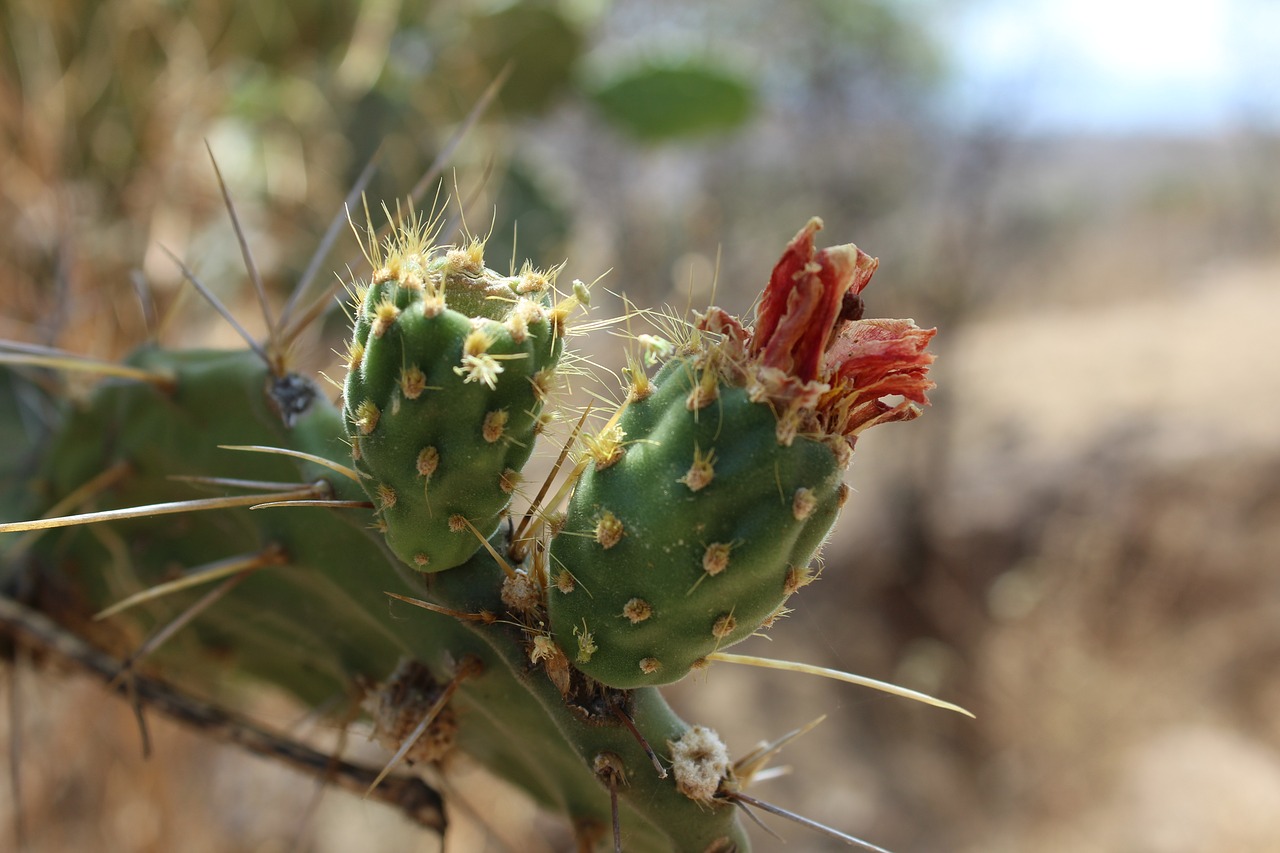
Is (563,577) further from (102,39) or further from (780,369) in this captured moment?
(102,39)

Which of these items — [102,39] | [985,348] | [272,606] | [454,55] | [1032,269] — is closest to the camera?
[272,606]

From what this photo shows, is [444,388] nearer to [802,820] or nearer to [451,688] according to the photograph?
[451,688]

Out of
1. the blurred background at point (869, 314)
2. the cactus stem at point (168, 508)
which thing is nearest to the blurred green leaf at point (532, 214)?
the blurred background at point (869, 314)

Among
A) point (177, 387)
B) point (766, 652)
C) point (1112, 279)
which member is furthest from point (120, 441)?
point (1112, 279)

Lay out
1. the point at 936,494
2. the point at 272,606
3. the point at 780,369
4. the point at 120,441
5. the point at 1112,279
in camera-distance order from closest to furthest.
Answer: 1. the point at 780,369
2. the point at 272,606
3. the point at 120,441
4. the point at 936,494
5. the point at 1112,279

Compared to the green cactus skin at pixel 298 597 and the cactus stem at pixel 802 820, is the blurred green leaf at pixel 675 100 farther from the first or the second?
the cactus stem at pixel 802 820

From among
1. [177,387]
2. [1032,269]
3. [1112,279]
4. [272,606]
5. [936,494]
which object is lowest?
[272,606]

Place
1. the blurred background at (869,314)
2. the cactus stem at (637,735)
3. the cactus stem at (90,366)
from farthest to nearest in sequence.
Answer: the blurred background at (869,314) → the cactus stem at (90,366) → the cactus stem at (637,735)
